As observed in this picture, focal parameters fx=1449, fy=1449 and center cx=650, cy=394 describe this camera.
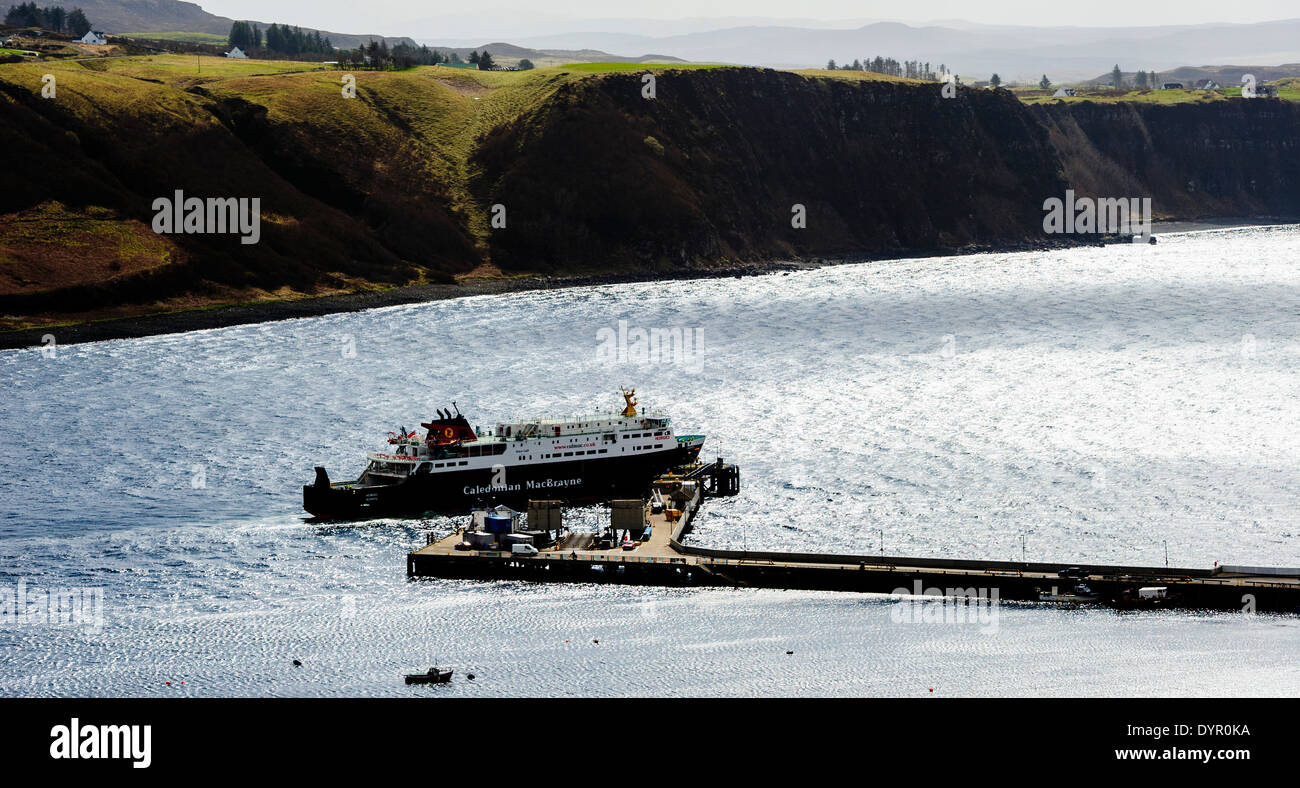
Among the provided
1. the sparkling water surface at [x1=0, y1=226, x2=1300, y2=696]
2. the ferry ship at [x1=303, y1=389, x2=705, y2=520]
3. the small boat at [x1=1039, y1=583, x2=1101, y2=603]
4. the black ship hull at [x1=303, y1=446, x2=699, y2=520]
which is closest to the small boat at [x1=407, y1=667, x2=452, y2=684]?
the sparkling water surface at [x1=0, y1=226, x2=1300, y2=696]

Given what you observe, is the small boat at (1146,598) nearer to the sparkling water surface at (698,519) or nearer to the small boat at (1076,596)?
the small boat at (1076,596)

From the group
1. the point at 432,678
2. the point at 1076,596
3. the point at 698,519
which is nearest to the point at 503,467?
the point at 698,519

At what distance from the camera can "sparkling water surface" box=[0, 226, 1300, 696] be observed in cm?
7944

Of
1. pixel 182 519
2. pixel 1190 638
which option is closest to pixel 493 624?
pixel 182 519

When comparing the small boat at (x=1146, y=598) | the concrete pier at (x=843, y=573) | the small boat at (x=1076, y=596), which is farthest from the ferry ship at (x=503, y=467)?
the small boat at (x=1146, y=598)

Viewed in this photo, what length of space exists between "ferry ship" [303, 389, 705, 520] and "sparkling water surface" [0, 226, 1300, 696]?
309cm

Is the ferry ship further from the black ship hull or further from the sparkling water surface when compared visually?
the sparkling water surface

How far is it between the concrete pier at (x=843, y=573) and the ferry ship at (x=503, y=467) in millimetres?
11036

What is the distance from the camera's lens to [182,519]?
10938cm

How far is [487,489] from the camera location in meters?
114

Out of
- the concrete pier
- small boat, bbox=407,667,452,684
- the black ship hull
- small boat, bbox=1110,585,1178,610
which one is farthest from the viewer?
the black ship hull

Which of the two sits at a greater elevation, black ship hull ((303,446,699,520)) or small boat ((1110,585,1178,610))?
black ship hull ((303,446,699,520))

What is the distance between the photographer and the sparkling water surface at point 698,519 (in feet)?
261

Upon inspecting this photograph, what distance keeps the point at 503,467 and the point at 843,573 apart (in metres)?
32.9
